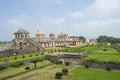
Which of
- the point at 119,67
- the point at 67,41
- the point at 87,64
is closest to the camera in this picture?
the point at 119,67

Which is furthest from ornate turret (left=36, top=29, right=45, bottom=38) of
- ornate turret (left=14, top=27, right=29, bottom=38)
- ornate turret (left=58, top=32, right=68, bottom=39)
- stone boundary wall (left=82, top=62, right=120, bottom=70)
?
stone boundary wall (left=82, top=62, right=120, bottom=70)

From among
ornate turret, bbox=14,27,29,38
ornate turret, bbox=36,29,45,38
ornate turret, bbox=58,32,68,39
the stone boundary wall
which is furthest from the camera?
ornate turret, bbox=58,32,68,39

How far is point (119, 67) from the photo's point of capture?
4256 centimetres

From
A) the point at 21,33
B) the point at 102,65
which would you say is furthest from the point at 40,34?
the point at 102,65

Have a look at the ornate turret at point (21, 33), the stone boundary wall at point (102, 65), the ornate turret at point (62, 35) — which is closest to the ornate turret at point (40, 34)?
the ornate turret at point (21, 33)

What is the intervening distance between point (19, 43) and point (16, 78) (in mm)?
35246

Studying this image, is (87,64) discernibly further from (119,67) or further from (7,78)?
(7,78)

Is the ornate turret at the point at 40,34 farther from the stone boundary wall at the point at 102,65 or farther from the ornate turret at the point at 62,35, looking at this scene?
the stone boundary wall at the point at 102,65

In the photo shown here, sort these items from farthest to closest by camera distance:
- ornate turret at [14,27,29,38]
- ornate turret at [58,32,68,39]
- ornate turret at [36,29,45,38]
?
ornate turret at [58,32,68,39]
ornate turret at [36,29,45,38]
ornate turret at [14,27,29,38]

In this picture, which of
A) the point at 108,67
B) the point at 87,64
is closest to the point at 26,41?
the point at 87,64

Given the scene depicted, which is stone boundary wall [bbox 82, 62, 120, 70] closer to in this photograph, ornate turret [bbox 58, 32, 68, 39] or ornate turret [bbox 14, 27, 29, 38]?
ornate turret [bbox 14, 27, 29, 38]

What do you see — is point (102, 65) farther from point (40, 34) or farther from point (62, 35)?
point (62, 35)

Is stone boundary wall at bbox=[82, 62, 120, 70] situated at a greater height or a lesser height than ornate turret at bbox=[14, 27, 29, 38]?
lesser

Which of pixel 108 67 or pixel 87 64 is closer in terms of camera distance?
pixel 108 67
